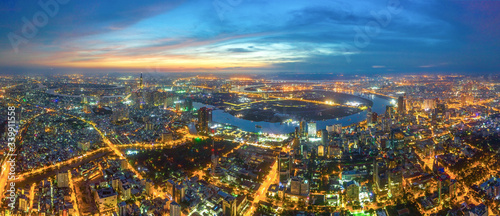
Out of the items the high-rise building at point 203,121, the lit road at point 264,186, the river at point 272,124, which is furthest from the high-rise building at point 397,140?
the high-rise building at point 203,121

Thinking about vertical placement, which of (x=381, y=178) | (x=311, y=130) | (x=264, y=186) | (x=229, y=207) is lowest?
(x=264, y=186)

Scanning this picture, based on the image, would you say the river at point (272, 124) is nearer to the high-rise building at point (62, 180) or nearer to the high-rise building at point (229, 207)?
the high-rise building at point (229, 207)

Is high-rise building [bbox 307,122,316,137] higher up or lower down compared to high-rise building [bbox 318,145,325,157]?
higher up

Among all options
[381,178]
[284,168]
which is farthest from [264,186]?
[381,178]

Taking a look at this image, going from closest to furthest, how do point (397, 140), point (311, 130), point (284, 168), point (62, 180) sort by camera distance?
point (62, 180) < point (284, 168) < point (397, 140) < point (311, 130)

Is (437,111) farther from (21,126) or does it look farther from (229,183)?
(21,126)

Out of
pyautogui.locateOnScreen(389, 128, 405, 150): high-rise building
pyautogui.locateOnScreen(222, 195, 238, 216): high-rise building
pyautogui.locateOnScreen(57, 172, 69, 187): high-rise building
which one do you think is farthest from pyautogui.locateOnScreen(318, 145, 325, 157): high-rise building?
pyautogui.locateOnScreen(57, 172, 69, 187): high-rise building

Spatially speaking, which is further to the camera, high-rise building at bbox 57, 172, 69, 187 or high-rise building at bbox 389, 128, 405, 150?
high-rise building at bbox 389, 128, 405, 150

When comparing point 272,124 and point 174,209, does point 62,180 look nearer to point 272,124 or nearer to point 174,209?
point 174,209

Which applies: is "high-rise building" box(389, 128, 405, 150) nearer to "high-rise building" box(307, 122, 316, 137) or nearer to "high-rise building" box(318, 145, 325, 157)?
"high-rise building" box(318, 145, 325, 157)

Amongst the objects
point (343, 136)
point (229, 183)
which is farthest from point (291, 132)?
point (229, 183)

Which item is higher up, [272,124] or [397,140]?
[397,140]
